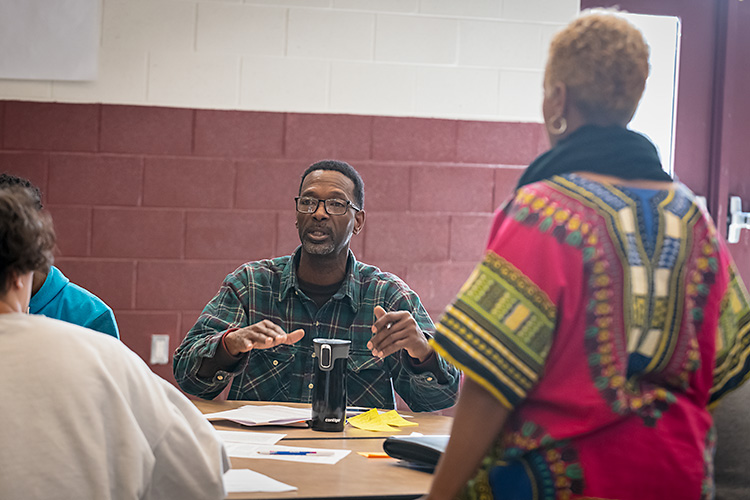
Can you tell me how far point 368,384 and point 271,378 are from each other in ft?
0.93

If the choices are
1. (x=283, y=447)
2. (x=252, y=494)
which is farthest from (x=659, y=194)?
(x=283, y=447)

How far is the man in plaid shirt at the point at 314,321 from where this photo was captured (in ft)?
7.41

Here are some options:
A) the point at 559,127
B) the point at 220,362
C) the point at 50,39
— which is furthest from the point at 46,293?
the point at 559,127

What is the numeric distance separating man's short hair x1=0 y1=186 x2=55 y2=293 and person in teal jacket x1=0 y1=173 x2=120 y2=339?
38.2 inches

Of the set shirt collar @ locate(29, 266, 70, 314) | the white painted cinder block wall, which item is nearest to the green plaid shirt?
shirt collar @ locate(29, 266, 70, 314)

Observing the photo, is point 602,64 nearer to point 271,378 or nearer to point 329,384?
point 329,384

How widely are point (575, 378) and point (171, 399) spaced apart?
66 centimetres

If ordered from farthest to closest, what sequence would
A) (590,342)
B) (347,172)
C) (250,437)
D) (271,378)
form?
(347,172)
(271,378)
(250,437)
(590,342)

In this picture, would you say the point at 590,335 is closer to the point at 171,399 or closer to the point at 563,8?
the point at 171,399

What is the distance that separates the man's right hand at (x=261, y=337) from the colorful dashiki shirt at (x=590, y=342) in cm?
102

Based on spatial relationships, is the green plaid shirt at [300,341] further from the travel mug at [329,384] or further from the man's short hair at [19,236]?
the man's short hair at [19,236]

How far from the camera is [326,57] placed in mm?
3346

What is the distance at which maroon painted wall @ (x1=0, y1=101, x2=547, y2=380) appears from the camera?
3.23 metres

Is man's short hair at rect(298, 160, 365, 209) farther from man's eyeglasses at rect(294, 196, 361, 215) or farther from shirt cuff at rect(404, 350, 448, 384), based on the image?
shirt cuff at rect(404, 350, 448, 384)
